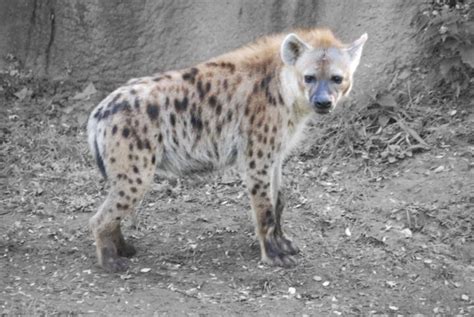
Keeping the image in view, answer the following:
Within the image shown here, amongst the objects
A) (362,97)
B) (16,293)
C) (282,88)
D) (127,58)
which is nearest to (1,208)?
(16,293)

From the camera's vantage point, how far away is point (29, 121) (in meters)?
6.24

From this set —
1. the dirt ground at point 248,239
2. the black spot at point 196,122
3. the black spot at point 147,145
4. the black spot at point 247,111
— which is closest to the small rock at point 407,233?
the dirt ground at point 248,239

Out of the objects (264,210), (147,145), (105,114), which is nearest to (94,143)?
(105,114)

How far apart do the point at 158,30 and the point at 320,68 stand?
7.55 feet

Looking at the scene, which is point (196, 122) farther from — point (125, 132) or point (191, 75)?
point (125, 132)

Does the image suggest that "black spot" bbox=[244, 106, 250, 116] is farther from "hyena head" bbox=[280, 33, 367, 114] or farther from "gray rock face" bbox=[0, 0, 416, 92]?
"gray rock face" bbox=[0, 0, 416, 92]

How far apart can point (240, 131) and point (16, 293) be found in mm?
1410

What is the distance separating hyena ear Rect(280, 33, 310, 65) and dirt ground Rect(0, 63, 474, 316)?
102 centimetres

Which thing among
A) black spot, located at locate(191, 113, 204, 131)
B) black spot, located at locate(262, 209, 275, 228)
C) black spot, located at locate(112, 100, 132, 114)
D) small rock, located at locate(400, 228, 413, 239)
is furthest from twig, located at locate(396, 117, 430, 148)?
black spot, located at locate(112, 100, 132, 114)

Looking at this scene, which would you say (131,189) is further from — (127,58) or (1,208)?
(127,58)

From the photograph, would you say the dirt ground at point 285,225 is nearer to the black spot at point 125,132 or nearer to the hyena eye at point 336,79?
the black spot at point 125,132

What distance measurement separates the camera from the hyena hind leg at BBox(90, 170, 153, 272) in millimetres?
4191

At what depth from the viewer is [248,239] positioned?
4633 mm

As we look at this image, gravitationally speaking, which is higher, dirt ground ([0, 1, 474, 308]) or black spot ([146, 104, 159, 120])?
black spot ([146, 104, 159, 120])
